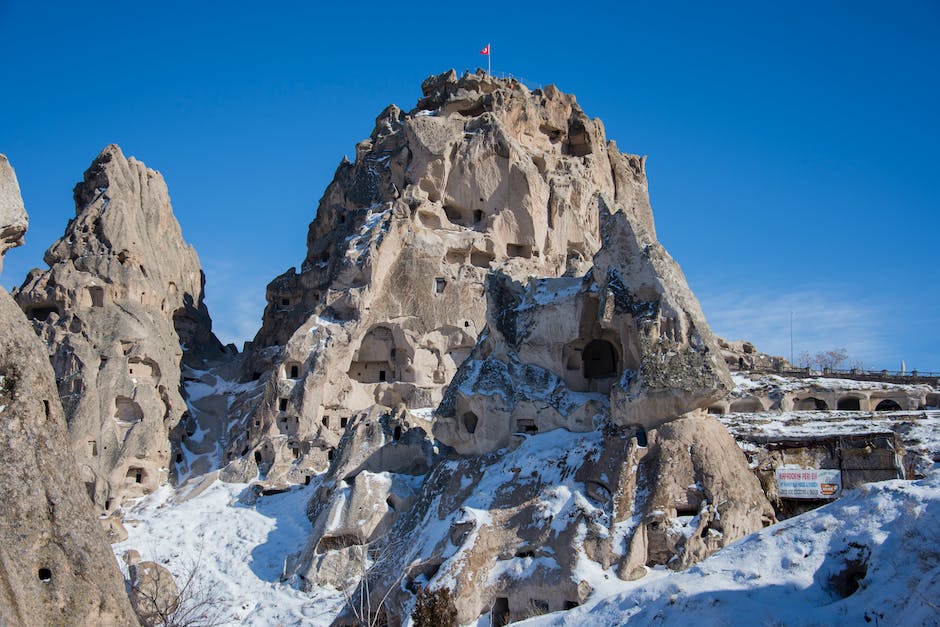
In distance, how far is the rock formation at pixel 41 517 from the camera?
1091 cm

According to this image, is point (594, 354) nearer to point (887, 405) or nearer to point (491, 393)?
point (491, 393)

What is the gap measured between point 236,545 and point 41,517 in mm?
29575

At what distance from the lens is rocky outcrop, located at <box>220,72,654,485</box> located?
165ft

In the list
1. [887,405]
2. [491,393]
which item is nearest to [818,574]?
[491,393]

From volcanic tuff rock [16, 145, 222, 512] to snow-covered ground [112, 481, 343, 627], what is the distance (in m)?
2.94

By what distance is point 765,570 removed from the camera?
56.8 ft

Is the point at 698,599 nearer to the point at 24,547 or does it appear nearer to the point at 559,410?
the point at 24,547

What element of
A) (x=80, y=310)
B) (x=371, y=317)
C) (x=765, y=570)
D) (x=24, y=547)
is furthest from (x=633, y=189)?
(x=24, y=547)

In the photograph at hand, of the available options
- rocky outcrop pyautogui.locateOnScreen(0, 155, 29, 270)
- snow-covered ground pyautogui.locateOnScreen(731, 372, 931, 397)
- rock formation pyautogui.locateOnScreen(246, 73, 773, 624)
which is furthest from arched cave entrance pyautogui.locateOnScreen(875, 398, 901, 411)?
rocky outcrop pyautogui.locateOnScreen(0, 155, 29, 270)

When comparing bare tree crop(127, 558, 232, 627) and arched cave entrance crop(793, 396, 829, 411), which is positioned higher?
arched cave entrance crop(793, 396, 829, 411)

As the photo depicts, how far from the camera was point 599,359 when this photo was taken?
37.9m

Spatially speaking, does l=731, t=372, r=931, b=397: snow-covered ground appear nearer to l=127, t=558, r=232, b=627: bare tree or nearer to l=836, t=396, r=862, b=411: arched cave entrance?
l=836, t=396, r=862, b=411: arched cave entrance

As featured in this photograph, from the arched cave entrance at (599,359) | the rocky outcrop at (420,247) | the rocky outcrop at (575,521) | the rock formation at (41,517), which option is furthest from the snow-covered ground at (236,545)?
the rock formation at (41,517)

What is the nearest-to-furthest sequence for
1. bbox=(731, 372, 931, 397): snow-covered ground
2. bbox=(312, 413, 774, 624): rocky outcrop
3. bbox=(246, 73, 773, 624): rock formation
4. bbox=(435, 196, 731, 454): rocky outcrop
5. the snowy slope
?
the snowy slope → bbox=(312, 413, 774, 624): rocky outcrop → bbox=(246, 73, 773, 624): rock formation → bbox=(435, 196, 731, 454): rocky outcrop → bbox=(731, 372, 931, 397): snow-covered ground
